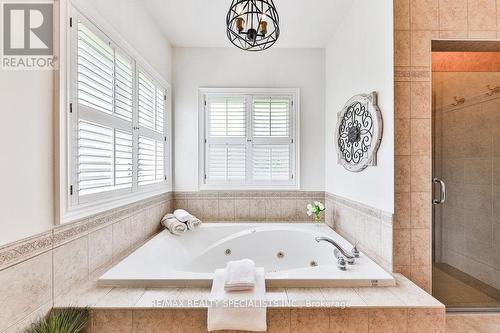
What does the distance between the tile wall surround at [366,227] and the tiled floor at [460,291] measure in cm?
66

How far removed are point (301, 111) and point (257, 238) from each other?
1568 millimetres

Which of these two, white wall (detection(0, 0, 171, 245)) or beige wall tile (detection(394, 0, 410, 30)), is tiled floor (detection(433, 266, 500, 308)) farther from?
white wall (detection(0, 0, 171, 245))

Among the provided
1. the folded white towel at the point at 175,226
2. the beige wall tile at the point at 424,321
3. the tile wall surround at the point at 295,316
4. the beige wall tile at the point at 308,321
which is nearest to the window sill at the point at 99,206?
the folded white towel at the point at 175,226

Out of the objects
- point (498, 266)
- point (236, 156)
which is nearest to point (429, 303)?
point (498, 266)

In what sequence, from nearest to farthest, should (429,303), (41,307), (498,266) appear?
(41,307)
(429,303)
(498,266)

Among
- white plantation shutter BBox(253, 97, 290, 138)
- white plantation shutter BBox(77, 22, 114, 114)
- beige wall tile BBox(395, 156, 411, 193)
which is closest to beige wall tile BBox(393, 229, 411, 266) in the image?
beige wall tile BBox(395, 156, 411, 193)

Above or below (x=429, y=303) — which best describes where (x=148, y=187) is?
above

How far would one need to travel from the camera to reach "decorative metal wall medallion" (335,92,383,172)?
1.90 meters

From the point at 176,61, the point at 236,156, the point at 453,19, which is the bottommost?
the point at 236,156

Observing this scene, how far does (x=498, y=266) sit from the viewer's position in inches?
83.0

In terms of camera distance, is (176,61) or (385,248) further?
(176,61)

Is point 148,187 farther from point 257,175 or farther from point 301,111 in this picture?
point 301,111

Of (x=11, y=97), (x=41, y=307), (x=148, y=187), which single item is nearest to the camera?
(x=11, y=97)

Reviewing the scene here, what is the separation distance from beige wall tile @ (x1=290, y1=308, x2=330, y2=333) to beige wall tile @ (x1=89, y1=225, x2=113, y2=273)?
1251 mm
